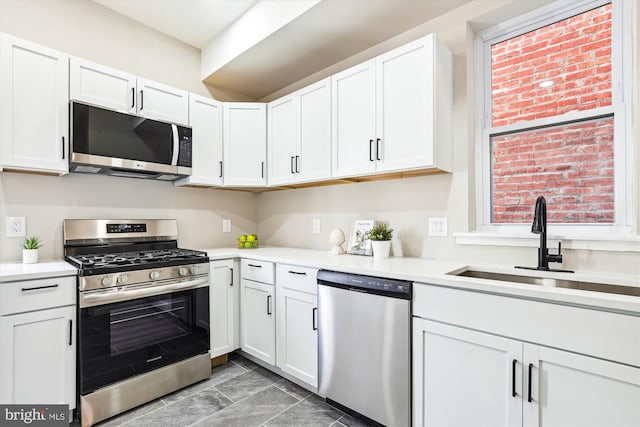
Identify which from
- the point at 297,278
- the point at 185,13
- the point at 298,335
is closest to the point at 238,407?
the point at 298,335

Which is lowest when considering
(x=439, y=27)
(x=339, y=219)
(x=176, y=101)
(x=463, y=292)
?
(x=463, y=292)

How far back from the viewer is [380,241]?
87.2 inches

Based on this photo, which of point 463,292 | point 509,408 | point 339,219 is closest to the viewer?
point 509,408

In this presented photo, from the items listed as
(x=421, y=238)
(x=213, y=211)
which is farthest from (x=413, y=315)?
(x=213, y=211)

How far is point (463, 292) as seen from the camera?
1435mm

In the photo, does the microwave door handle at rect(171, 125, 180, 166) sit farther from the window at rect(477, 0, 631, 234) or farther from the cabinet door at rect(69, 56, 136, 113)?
the window at rect(477, 0, 631, 234)

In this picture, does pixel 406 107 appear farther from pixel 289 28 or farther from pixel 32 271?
pixel 32 271

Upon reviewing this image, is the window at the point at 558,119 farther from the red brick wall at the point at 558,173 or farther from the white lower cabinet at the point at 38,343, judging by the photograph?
the white lower cabinet at the point at 38,343

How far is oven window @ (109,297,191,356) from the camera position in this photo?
6.29 ft

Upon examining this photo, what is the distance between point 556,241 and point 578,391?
32.5 inches

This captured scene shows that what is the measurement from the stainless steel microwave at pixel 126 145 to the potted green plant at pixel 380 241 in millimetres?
1585

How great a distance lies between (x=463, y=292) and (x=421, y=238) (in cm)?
84

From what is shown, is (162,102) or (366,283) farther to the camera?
(162,102)

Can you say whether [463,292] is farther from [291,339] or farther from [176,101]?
[176,101]
